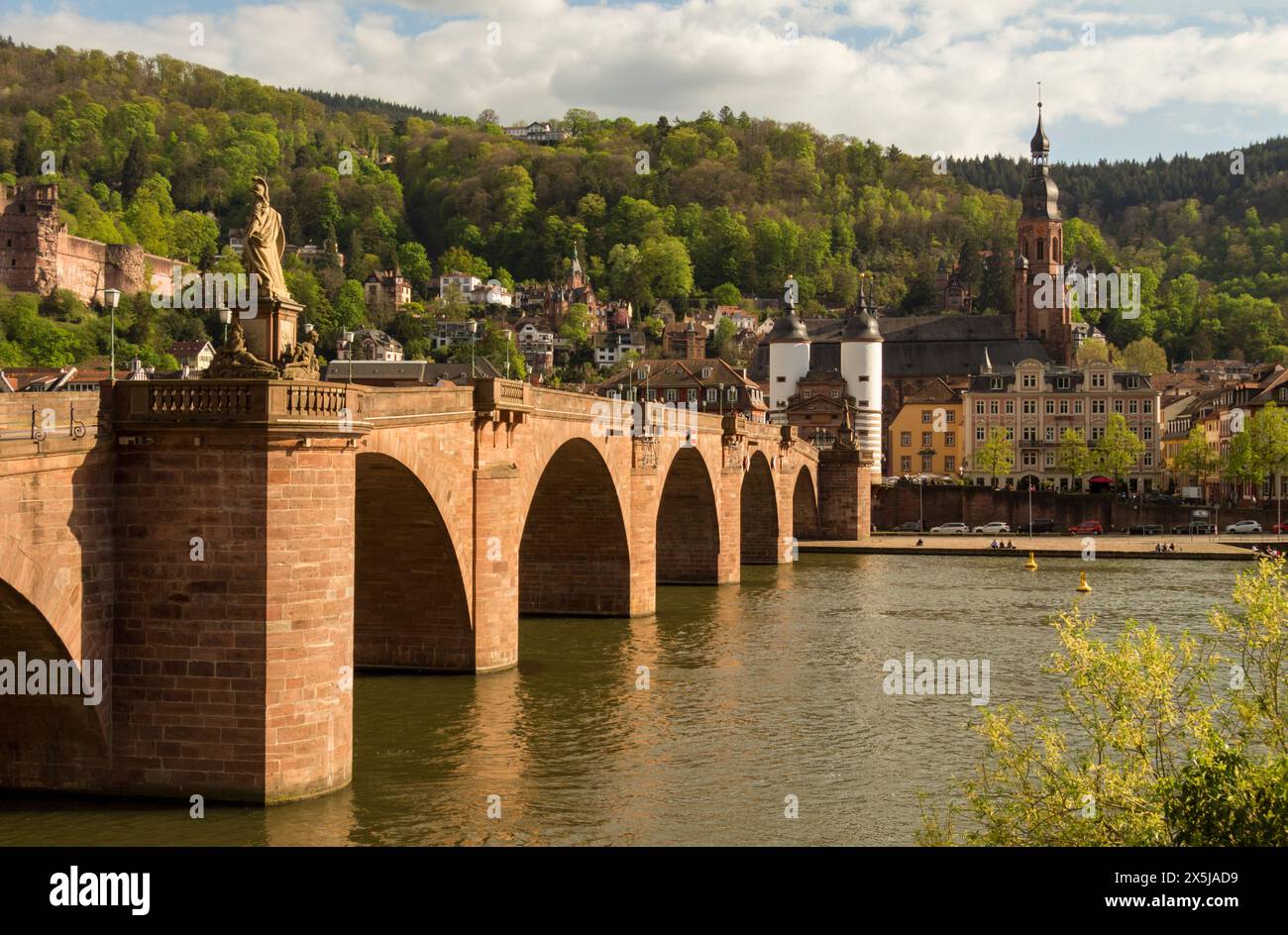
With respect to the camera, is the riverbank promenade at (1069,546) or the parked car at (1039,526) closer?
the riverbank promenade at (1069,546)

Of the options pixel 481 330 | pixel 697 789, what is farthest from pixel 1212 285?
pixel 697 789

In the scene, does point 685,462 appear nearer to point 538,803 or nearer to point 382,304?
point 538,803

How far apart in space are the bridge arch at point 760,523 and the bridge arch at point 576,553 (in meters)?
28.1

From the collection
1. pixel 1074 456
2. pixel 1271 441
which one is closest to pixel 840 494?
pixel 1074 456

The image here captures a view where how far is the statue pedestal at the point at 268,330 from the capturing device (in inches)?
882

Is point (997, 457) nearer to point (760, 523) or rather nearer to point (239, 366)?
point (760, 523)

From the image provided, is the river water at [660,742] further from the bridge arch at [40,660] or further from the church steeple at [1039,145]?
the church steeple at [1039,145]

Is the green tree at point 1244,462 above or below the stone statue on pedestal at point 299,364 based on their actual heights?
below

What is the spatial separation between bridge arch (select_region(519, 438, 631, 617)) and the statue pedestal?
2294 centimetres

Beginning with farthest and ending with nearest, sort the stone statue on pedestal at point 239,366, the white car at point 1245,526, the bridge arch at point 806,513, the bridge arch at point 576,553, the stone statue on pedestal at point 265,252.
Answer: the white car at point 1245,526 → the bridge arch at point 806,513 → the bridge arch at point 576,553 → the stone statue on pedestal at point 265,252 → the stone statue on pedestal at point 239,366

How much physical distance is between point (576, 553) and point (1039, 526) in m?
60.0

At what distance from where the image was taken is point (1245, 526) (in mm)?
93500

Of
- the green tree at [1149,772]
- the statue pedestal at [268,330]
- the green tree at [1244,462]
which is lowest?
the green tree at [1149,772]

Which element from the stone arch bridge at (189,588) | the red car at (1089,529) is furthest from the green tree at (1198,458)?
the stone arch bridge at (189,588)
